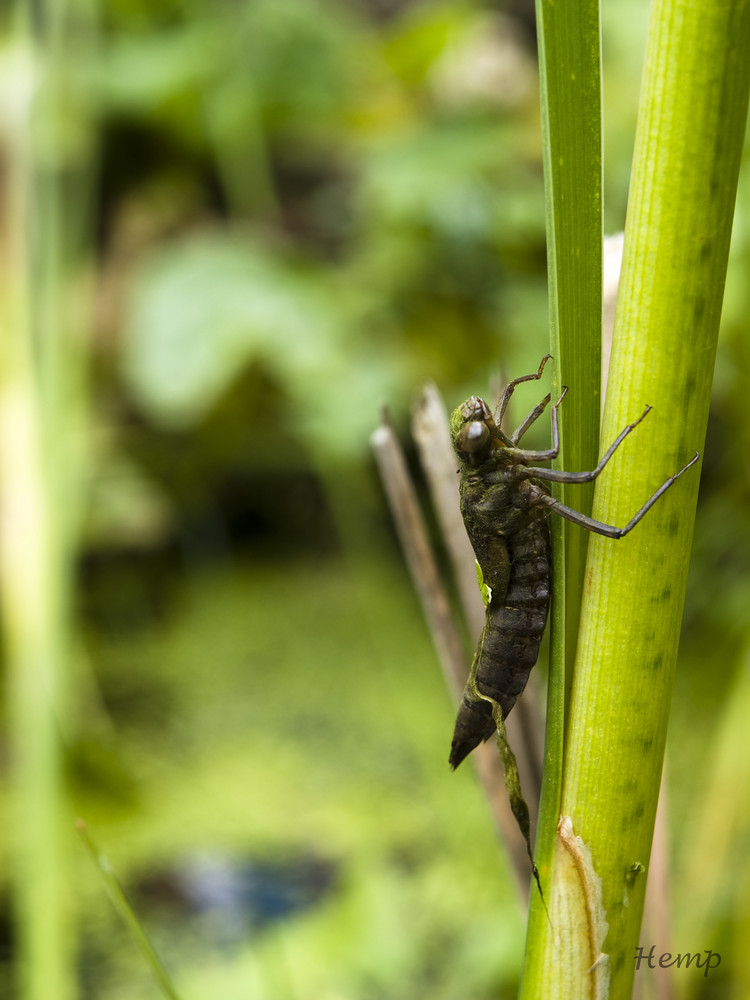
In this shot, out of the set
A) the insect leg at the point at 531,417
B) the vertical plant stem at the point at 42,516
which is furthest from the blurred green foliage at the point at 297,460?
the insect leg at the point at 531,417

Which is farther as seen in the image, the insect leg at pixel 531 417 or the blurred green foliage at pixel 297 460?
the blurred green foliage at pixel 297 460

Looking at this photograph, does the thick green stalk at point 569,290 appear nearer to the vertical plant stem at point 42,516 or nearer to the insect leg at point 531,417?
the insect leg at point 531,417

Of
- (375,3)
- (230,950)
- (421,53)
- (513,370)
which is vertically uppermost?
(375,3)

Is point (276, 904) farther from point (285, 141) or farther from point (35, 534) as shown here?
point (285, 141)

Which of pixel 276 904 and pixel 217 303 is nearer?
pixel 276 904

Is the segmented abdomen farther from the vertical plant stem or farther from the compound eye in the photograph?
the vertical plant stem

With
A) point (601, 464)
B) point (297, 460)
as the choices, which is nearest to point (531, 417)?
point (601, 464)

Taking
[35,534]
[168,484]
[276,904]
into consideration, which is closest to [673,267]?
[35,534]
